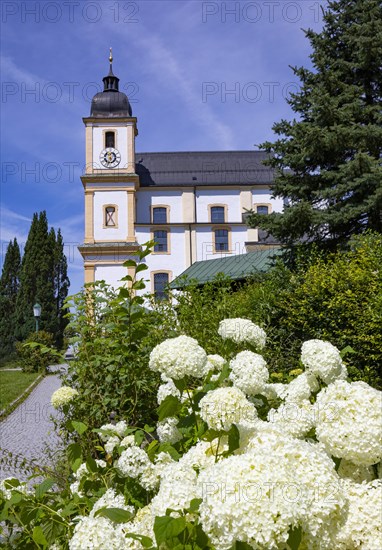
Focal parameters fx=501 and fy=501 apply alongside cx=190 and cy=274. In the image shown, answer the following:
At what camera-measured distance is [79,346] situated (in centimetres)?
513

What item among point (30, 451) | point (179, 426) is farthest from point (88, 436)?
point (30, 451)

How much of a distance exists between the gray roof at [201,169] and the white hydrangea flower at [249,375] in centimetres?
3551

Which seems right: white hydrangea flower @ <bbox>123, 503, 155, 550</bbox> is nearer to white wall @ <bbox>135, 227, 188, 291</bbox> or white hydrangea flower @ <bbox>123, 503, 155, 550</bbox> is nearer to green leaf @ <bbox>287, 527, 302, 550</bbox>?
green leaf @ <bbox>287, 527, 302, 550</bbox>

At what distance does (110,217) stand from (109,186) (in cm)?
223

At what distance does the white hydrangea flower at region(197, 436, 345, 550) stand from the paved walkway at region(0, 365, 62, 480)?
5.03m

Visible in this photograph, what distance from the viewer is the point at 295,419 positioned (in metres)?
1.96

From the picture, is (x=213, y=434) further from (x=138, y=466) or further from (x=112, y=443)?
(x=112, y=443)

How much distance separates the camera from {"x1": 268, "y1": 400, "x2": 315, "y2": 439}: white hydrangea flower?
189 cm

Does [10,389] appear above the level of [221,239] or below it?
below

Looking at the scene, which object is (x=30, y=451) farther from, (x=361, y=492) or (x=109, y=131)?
(x=109, y=131)

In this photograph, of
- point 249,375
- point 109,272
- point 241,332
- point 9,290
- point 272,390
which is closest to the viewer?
point 249,375

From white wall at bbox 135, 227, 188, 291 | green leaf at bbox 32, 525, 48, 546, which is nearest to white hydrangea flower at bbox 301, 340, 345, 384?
green leaf at bbox 32, 525, 48, 546

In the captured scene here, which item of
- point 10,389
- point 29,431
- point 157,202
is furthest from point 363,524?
point 157,202

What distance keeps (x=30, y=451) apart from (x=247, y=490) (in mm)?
7617
